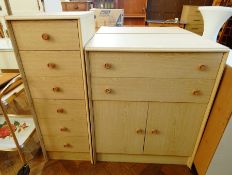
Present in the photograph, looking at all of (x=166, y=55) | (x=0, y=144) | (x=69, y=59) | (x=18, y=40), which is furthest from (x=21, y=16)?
(x=0, y=144)

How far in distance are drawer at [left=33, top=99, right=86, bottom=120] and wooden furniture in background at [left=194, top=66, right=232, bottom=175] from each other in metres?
0.80

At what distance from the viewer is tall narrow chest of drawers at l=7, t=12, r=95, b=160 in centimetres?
80

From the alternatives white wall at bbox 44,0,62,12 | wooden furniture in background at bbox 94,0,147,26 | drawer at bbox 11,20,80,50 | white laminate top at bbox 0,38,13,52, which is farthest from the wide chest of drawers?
wooden furniture in background at bbox 94,0,147,26

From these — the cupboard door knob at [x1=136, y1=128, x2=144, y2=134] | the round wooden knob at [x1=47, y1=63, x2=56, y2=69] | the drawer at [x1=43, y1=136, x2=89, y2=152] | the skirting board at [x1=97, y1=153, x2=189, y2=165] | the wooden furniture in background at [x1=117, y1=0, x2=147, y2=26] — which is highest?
the wooden furniture in background at [x1=117, y1=0, x2=147, y2=26]

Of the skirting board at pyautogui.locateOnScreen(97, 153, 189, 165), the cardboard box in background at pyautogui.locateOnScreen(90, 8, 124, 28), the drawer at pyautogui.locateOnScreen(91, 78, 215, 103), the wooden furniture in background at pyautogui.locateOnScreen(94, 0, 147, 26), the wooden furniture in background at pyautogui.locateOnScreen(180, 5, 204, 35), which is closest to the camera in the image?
the drawer at pyautogui.locateOnScreen(91, 78, 215, 103)

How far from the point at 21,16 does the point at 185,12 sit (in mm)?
3927

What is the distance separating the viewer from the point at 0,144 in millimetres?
1119

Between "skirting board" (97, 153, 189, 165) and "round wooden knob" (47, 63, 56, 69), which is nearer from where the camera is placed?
"round wooden knob" (47, 63, 56, 69)

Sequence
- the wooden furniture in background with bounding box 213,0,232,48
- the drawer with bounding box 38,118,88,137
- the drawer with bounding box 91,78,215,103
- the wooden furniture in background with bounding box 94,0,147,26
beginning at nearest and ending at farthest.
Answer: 1. the drawer with bounding box 91,78,215,103
2. the drawer with bounding box 38,118,88,137
3. the wooden furniture in background with bounding box 213,0,232,48
4. the wooden furniture in background with bounding box 94,0,147,26

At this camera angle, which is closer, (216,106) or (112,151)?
(216,106)

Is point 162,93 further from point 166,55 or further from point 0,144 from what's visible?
point 0,144

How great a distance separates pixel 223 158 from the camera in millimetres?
958

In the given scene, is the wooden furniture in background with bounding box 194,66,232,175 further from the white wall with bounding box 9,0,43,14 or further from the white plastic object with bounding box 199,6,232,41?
the white wall with bounding box 9,0,43,14

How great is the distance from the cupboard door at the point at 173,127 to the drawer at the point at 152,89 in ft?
0.18
